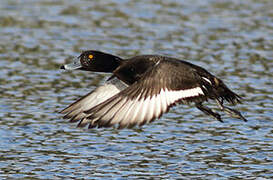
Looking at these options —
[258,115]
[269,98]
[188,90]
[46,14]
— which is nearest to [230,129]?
[258,115]

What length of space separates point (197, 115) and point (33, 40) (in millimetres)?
6540

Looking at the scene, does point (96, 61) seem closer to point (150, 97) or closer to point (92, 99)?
point (92, 99)

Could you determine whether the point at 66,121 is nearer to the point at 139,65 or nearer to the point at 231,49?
the point at 139,65

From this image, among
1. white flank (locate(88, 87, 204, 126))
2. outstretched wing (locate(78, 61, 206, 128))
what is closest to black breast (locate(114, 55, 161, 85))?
outstretched wing (locate(78, 61, 206, 128))

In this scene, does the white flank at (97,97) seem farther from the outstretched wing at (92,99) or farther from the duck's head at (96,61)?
the duck's head at (96,61)

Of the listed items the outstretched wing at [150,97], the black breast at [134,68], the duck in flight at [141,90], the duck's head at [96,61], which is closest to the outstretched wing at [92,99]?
the duck in flight at [141,90]

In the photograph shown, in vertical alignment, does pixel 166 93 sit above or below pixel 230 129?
above

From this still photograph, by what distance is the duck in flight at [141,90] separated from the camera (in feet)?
27.5

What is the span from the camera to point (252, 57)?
16031 mm

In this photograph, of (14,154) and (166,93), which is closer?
(166,93)

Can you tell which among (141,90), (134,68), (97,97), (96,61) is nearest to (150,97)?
(141,90)

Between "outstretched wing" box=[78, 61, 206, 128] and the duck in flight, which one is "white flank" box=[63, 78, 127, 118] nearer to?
the duck in flight

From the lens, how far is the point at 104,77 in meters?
15.1

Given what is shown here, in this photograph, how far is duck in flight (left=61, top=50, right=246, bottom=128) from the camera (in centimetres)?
839
